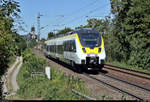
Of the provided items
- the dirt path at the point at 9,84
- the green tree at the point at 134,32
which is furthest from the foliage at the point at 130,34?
the dirt path at the point at 9,84

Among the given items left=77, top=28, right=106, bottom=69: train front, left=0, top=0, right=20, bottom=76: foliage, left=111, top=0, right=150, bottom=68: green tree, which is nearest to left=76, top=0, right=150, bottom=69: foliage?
left=111, top=0, right=150, bottom=68: green tree

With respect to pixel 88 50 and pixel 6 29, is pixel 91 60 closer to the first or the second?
pixel 88 50

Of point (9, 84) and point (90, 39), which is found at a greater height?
point (90, 39)

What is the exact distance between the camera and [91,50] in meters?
16.8

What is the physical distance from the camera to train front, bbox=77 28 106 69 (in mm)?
16625

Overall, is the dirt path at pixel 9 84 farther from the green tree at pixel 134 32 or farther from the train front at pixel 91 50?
the green tree at pixel 134 32

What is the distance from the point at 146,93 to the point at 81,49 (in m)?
7.03

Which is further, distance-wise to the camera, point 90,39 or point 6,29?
point 90,39

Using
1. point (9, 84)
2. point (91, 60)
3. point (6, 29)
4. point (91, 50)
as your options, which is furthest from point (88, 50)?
point (6, 29)

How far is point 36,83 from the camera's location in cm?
1330

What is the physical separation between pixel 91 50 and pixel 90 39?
3.11ft

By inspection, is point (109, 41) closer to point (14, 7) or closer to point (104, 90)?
point (104, 90)

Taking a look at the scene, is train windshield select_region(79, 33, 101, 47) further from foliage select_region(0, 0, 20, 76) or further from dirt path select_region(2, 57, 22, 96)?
foliage select_region(0, 0, 20, 76)

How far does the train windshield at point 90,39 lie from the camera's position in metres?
17.0
